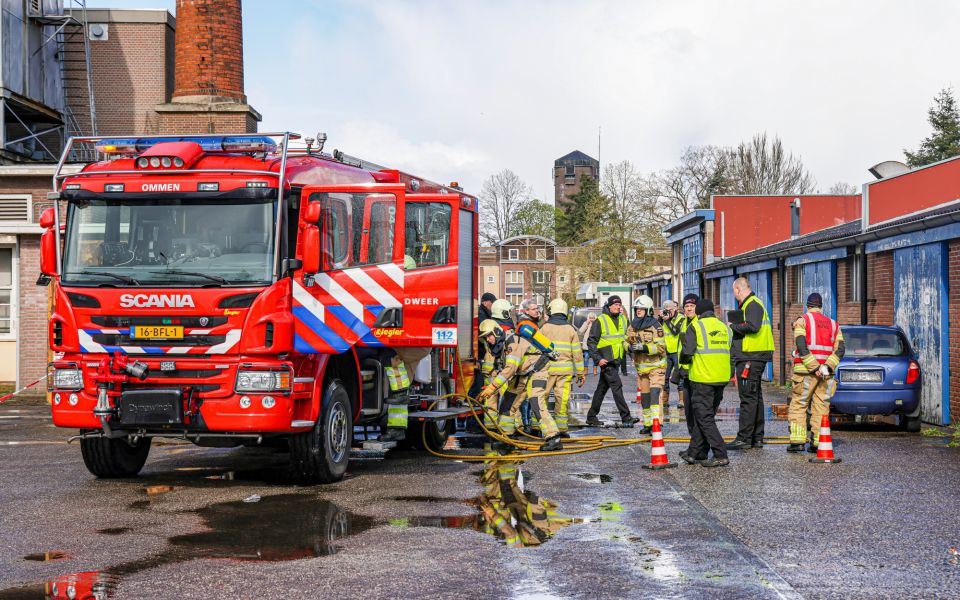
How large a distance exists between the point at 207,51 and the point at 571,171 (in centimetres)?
11693

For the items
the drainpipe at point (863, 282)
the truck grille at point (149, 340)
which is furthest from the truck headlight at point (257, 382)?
the drainpipe at point (863, 282)

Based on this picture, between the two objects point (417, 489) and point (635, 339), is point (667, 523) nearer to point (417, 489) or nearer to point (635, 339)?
point (417, 489)

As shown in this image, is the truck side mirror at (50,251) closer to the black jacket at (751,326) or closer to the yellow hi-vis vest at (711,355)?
the yellow hi-vis vest at (711,355)

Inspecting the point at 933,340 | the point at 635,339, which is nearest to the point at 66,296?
the point at 635,339

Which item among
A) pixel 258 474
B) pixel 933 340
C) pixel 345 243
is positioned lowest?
pixel 258 474

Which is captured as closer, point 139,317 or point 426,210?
point 139,317

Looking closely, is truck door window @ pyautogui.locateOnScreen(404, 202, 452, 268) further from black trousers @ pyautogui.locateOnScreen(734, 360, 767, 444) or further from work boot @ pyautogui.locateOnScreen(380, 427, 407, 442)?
black trousers @ pyautogui.locateOnScreen(734, 360, 767, 444)

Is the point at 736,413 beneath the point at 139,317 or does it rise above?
beneath

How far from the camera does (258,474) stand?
11594 mm

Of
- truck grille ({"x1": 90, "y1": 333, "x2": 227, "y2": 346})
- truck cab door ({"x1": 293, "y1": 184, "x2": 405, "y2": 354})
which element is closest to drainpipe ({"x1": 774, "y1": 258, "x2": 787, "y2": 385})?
truck cab door ({"x1": 293, "y1": 184, "x2": 405, "y2": 354})

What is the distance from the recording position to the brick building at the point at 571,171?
139125 millimetres

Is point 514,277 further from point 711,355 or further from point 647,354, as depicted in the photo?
point 711,355

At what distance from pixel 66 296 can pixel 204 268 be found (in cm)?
136

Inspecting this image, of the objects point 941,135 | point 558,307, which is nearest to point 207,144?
point 558,307
